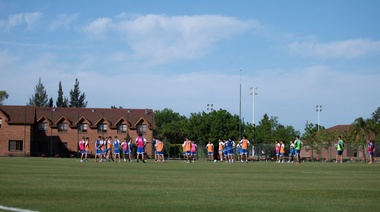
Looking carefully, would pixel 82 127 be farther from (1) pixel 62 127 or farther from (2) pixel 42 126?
(2) pixel 42 126

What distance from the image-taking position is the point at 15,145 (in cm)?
9681

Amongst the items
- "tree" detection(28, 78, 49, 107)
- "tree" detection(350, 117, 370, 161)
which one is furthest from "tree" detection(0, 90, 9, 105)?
"tree" detection(350, 117, 370, 161)

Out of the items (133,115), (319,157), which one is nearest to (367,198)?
(319,157)

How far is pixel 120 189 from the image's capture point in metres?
15.3

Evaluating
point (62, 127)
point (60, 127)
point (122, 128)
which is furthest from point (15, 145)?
point (122, 128)

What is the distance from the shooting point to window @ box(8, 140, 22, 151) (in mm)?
96500

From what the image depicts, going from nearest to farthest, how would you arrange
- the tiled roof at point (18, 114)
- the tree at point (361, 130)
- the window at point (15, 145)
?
the tree at point (361, 130) → the window at point (15, 145) → the tiled roof at point (18, 114)

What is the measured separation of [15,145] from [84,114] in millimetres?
17515

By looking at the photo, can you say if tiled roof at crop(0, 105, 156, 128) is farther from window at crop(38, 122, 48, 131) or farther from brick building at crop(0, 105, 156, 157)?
window at crop(38, 122, 48, 131)

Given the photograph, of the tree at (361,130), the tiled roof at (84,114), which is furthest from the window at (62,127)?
the tree at (361,130)

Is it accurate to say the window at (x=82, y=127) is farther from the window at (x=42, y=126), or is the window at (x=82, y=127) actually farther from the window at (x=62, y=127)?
the window at (x=42, y=126)

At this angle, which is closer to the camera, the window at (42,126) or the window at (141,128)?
the window at (42,126)

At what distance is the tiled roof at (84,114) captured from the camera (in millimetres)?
102812

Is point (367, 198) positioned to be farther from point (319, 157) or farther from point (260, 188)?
point (319, 157)
